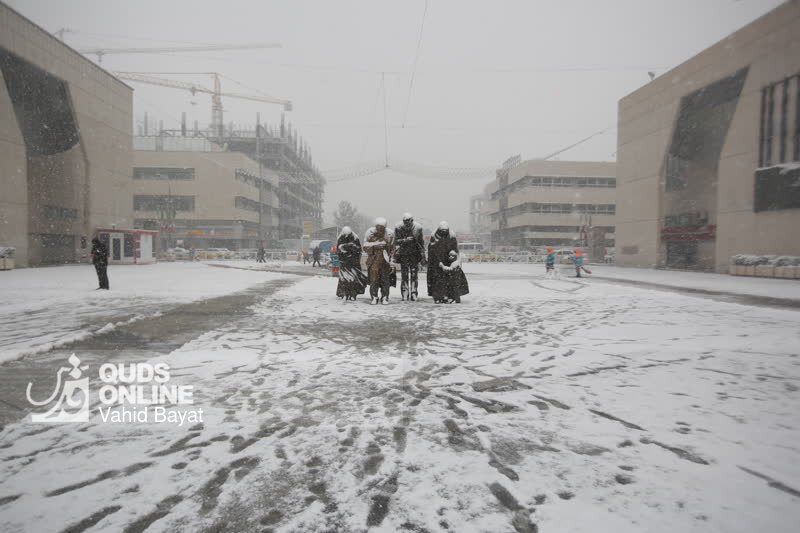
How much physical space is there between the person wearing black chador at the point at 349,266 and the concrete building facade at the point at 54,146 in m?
22.8

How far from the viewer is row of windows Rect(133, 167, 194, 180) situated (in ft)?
194

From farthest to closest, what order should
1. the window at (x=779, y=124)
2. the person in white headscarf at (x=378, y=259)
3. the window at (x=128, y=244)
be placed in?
1. the window at (x=128, y=244)
2. the window at (x=779, y=124)
3. the person in white headscarf at (x=378, y=259)

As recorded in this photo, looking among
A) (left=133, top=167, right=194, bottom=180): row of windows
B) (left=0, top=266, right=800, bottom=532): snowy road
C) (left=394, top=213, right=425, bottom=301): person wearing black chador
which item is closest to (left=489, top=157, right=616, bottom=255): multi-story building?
(left=133, top=167, right=194, bottom=180): row of windows

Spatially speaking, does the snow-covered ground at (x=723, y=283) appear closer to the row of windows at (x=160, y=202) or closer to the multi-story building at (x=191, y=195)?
the multi-story building at (x=191, y=195)

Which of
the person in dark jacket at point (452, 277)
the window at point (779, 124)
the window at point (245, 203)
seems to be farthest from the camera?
the window at point (245, 203)

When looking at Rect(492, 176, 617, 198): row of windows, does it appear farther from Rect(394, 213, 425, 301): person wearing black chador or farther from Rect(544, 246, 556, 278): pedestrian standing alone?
Rect(394, 213, 425, 301): person wearing black chador

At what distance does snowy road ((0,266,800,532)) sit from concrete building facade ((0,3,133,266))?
26.1 meters

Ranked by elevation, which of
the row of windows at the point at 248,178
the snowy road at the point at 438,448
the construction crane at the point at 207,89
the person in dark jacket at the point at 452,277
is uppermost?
the construction crane at the point at 207,89

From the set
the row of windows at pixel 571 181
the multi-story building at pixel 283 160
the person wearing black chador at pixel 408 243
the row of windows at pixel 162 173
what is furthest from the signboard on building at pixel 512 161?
the person wearing black chador at pixel 408 243

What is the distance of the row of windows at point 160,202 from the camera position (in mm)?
59312

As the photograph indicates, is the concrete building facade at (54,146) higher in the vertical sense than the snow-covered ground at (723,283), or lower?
higher

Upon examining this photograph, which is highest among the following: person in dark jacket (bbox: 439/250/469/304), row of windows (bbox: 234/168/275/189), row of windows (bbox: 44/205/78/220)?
row of windows (bbox: 234/168/275/189)

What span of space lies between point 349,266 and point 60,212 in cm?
2820

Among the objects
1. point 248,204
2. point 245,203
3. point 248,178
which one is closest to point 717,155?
point 245,203
